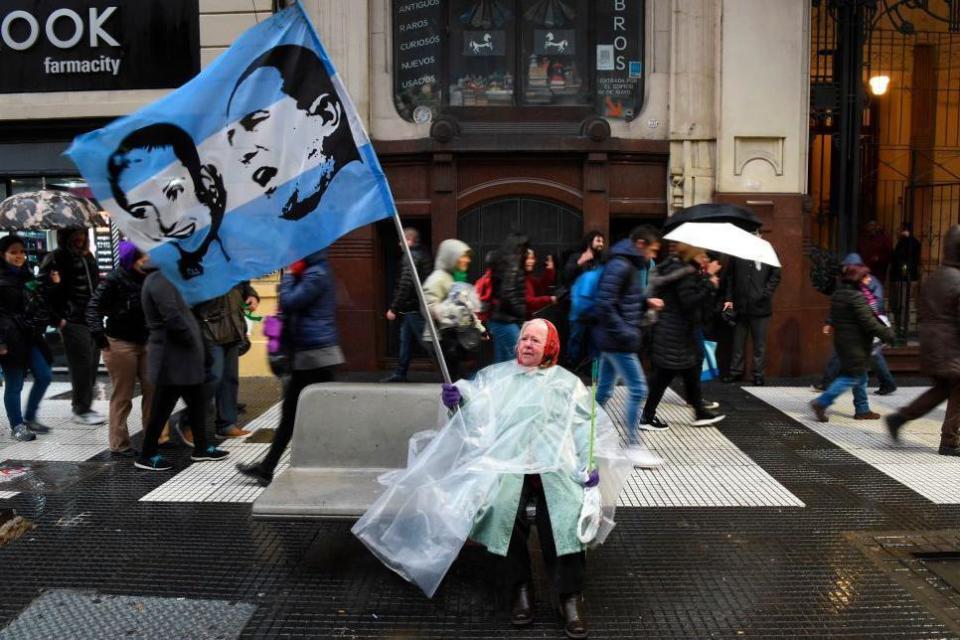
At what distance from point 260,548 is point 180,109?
8.31 ft

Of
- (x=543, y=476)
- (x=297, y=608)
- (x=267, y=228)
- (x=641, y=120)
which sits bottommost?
(x=297, y=608)

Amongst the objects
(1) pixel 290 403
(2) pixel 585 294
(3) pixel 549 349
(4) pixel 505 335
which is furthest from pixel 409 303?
(3) pixel 549 349

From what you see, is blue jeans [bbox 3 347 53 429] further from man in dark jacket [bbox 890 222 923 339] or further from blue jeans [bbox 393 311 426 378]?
man in dark jacket [bbox 890 222 923 339]

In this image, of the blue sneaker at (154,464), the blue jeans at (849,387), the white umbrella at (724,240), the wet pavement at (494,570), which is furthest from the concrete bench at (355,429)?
the blue jeans at (849,387)

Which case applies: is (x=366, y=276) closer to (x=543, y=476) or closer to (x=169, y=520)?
(x=169, y=520)

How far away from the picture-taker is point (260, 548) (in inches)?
204

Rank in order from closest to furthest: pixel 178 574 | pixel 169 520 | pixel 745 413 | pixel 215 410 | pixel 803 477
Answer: pixel 178 574 → pixel 169 520 → pixel 803 477 → pixel 215 410 → pixel 745 413

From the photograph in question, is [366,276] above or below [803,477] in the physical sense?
above

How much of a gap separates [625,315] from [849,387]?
2.64m

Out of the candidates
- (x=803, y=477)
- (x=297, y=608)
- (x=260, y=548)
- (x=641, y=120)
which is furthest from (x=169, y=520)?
(x=641, y=120)

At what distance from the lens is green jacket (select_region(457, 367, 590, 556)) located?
4102 millimetres

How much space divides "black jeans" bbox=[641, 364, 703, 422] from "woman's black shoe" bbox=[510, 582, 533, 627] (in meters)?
3.87

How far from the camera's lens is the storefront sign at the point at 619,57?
11.2 meters

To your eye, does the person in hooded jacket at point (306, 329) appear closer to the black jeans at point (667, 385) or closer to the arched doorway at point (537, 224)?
the black jeans at point (667, 385)
